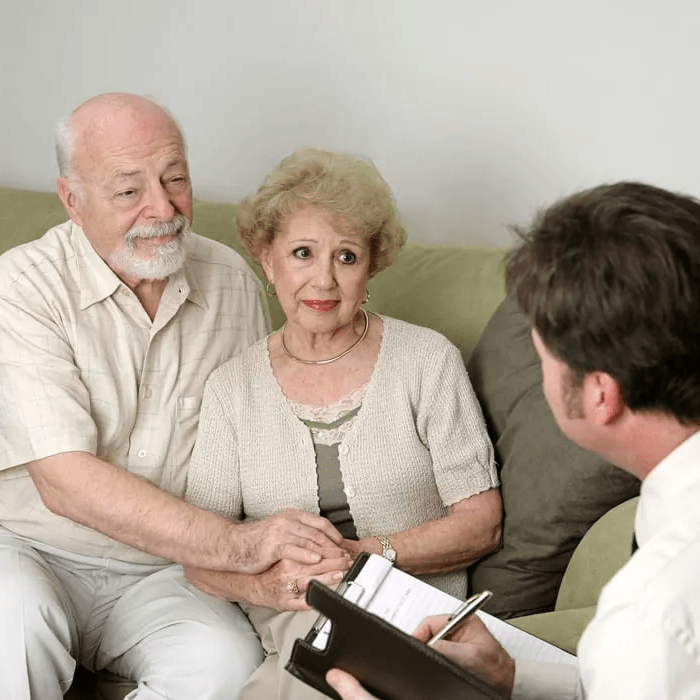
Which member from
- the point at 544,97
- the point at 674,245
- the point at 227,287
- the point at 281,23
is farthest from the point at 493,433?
the point at 281,23

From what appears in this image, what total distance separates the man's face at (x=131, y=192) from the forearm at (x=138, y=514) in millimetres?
406

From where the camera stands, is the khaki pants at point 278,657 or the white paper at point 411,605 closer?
the white paper at point 411,605

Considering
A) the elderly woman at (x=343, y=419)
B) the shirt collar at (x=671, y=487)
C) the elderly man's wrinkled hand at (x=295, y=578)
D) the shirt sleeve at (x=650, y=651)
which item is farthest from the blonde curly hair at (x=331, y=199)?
the shirt sleeve at (x=650, y=651)

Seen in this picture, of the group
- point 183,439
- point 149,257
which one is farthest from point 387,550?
point 149,257

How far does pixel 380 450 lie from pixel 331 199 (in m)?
0.48

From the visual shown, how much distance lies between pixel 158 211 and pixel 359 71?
85cm

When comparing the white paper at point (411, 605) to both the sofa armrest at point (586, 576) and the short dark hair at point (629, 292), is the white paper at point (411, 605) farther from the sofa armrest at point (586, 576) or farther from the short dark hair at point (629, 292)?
the short dark hair at point (629, 292)

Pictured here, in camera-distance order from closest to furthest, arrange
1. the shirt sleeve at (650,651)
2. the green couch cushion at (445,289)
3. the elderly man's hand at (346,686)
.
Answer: the shirt sleeve at (650,651) < the elderly man's hand at (346,686) < the green couch cushion at (445,289)

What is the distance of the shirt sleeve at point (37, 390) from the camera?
2.04 m

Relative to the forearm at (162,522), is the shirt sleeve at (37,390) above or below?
above

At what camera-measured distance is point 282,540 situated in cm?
194

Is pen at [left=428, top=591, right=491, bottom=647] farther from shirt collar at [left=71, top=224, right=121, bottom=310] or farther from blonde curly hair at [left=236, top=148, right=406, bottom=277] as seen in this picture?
shirt collar at [left=71, top=224, right=121, bottom=310]

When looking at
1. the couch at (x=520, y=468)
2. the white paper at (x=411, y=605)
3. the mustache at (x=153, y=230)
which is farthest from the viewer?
the mustache at (x=153, y=230)

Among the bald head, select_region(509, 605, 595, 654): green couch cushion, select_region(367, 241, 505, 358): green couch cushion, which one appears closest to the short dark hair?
select_region(509, 605, 595, 654): green couch cushion
